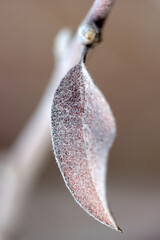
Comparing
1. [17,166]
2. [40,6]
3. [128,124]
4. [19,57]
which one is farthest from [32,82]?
[17,166]

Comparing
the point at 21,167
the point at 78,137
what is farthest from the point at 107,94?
the point at 78,137

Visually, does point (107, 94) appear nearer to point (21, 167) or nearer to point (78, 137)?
point (21, 167)

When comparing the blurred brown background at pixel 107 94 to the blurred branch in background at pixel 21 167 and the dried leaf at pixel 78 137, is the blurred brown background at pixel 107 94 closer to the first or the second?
the blurred branch in background at pixel 21 167

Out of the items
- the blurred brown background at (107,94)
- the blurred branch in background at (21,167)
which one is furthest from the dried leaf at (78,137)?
the blurred brown background at (107,94)

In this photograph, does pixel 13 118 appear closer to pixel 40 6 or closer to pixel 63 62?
pixel 40 6

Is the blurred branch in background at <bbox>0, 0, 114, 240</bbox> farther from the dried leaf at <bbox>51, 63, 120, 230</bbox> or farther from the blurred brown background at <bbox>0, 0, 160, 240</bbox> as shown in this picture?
the dried leaf at <bbox>51, 63, 120, 230</bbox>

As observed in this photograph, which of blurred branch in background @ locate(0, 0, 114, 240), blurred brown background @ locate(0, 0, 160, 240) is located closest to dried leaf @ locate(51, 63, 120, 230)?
blurred branch in background @ locate(0, 0, 114, 240)
